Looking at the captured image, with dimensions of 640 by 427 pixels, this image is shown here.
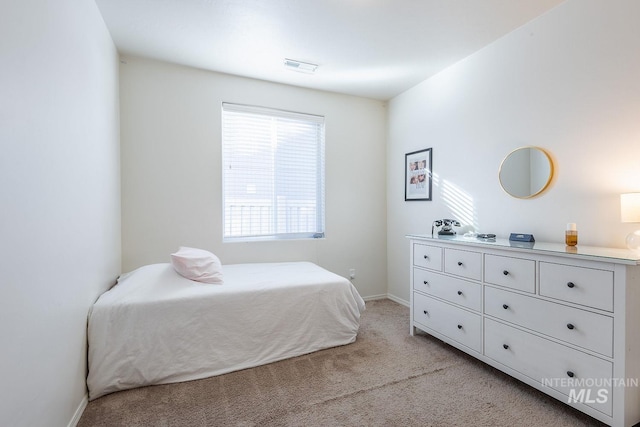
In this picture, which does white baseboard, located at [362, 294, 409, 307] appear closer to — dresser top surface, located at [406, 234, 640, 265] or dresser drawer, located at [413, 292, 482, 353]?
dresser drawer, located at [413, 292, 482, 353]

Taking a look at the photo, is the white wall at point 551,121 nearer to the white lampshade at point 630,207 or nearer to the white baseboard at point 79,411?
the white lampshade at point 630,207

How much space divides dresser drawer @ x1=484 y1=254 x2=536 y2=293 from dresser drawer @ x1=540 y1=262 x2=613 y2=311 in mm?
64

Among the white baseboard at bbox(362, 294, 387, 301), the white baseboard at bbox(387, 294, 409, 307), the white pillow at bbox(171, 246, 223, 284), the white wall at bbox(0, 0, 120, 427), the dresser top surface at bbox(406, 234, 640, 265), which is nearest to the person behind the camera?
the white wall at bbox(0, 0, 120, 427)

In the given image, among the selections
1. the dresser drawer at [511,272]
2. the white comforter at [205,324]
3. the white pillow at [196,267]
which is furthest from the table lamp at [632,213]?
the white pillow at [196,267]

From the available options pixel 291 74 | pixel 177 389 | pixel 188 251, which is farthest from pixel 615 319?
pixel 291 74

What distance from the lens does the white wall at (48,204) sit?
1.09 meters

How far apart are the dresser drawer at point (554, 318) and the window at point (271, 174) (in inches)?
85.1

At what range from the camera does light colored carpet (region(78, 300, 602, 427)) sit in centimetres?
168

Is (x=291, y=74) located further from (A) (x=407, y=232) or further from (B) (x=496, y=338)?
(B) (x=496, y=338)

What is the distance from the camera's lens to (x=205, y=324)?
2.18m

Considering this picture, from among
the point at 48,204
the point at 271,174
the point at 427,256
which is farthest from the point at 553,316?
the point at 271,174

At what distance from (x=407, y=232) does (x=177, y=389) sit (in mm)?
2865

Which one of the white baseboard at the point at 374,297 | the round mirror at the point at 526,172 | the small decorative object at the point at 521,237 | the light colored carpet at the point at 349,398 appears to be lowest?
the light colored carpet at the point at 349,398

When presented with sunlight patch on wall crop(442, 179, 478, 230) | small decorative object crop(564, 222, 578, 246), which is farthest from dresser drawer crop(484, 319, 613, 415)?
sunlight patch on wall crop(442, 179, 478, 230)
